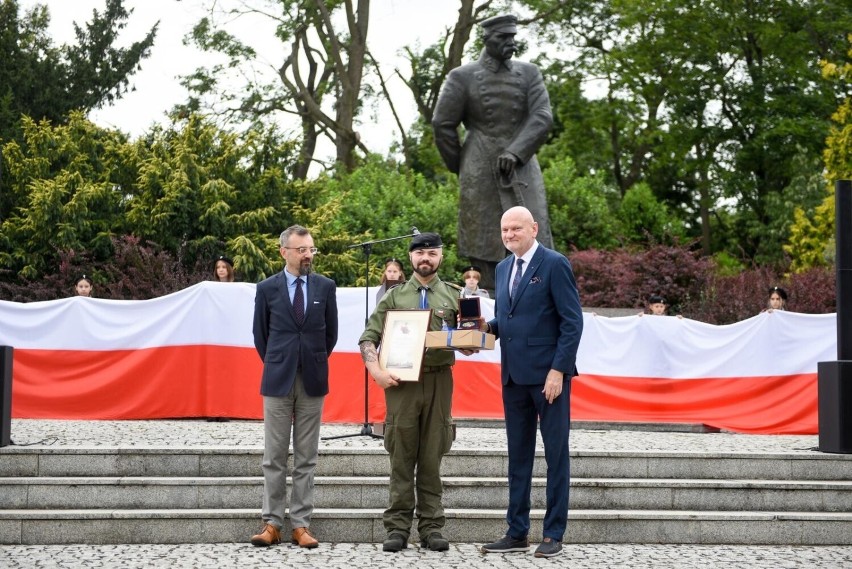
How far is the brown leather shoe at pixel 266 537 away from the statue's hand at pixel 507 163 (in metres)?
5.66

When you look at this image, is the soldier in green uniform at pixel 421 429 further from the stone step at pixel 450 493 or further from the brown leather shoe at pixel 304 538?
the stone step at pixel 450 493

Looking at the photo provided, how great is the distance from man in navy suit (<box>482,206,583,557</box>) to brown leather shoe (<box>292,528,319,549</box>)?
44.7 inches

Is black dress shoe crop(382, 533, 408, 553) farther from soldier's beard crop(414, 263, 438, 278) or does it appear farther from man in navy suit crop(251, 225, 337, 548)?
soldier's beard crop(414, 263, 438, 278)

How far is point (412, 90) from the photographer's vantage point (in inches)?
1581

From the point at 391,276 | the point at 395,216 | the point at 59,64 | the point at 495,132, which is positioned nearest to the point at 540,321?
the point at 391,276

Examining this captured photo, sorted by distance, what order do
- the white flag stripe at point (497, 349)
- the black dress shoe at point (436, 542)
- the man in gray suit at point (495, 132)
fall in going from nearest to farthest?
the black dress shoe at point (436, 542) < the man in gray suit at point (495, 132) < the white flag stripe at point (497, 349)

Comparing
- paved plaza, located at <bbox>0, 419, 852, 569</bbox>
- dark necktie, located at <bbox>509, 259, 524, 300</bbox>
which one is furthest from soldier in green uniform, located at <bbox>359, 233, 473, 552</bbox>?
dark necktie, located at <bbox>509, 259, 524, 300</bbox>

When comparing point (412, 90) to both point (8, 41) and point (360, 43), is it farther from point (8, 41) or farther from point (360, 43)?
point (8, 41)

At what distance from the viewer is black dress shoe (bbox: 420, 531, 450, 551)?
302 inches

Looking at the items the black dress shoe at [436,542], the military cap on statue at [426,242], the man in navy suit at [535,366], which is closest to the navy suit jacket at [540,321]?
the man in navy suit at [535,366]

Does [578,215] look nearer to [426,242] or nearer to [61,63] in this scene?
[61,63]

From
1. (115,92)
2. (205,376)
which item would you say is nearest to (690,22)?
(115,92)

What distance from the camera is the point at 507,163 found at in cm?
1232

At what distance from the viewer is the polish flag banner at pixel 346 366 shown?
12.8 meters
